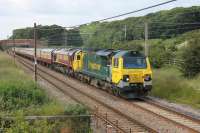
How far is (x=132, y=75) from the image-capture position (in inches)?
1156

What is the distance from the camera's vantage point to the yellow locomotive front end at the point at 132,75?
29156 millimetres

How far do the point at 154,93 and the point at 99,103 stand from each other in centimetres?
559

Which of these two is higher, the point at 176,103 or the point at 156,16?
the point at 156,16

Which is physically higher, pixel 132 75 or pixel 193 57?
pixel 193 57

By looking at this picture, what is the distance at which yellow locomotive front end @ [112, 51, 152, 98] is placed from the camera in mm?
29156

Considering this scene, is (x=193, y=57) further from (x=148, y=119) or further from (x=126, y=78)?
(x=148, y=119)

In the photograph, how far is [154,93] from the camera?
106ft

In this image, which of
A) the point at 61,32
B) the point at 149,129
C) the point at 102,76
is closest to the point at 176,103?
the point at 102,76

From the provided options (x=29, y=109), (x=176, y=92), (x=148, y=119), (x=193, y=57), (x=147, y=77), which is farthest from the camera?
(x=193, y=57)

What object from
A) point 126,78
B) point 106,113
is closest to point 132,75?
point 126,78

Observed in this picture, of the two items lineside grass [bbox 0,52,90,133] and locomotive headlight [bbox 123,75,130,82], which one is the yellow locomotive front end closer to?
locomotive headlight [bbox 123,75,130,82]

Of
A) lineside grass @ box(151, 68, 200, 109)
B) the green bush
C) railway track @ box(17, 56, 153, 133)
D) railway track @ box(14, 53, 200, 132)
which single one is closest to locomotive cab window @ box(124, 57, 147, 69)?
railway track @ box(14, 53, 200, 132)

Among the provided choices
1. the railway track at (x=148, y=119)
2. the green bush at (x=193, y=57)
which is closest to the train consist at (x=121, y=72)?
the railway track at (x=148, y=119)

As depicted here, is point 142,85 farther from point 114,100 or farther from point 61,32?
point 61,32
